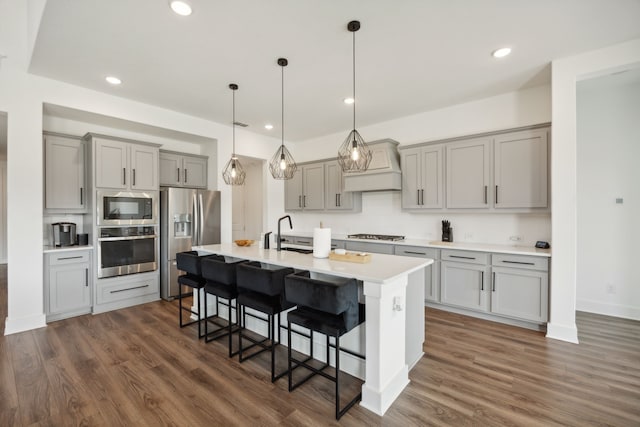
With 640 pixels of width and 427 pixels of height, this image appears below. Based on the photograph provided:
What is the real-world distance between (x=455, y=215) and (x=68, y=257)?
17.1 ft

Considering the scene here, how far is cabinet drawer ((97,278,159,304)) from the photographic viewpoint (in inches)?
153

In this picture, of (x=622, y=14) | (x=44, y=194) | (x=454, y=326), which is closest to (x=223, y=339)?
(x=454, y=326)

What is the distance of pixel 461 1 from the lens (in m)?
2.16

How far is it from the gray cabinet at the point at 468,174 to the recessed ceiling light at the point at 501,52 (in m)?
1.11

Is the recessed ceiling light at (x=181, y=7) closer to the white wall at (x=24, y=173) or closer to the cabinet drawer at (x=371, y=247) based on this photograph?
the white wall at (x=24, y=173)

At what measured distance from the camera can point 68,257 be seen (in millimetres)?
3652

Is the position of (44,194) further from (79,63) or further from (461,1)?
(461,1)

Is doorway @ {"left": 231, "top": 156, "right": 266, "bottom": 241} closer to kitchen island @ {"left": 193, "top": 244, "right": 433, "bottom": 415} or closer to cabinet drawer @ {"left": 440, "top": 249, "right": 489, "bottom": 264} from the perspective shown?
cabinet drawer @ {"left": 440, "top": 249, "right": 489, "bottom": 264}

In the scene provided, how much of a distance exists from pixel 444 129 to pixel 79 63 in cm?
463

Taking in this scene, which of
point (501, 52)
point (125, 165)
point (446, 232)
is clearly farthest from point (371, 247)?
point (125, 165)

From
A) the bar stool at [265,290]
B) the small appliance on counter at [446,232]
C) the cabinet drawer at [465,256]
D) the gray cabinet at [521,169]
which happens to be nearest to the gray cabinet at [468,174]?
the gray cabinet at [521,169]

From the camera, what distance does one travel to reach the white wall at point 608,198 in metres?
3.50

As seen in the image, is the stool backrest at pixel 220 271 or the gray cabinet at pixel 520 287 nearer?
the stool backrest at pixel 220 271

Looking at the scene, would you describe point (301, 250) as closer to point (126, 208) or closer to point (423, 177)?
point (423, 177)
